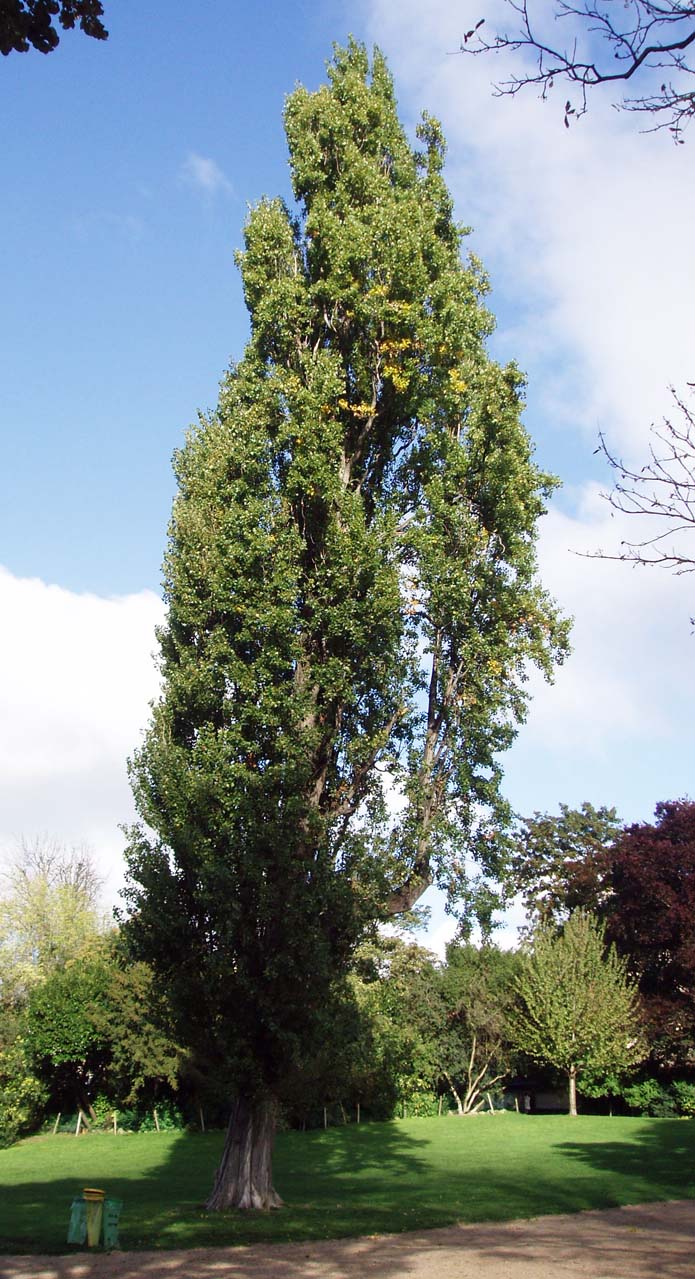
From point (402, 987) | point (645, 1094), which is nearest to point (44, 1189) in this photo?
point (402, 987)

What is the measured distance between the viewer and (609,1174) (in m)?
19.2

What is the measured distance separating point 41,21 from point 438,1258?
37.0ft

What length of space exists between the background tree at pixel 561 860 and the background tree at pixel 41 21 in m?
40.3

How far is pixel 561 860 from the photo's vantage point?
47500 mm

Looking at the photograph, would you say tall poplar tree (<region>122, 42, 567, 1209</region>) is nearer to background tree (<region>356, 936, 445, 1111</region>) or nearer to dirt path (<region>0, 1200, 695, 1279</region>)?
dirt path (<region>0, 1200, 695, 1279</region>)

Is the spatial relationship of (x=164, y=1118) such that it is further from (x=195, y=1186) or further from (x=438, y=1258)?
(x=438, y=1258)

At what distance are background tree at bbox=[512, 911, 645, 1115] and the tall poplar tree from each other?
19.7 m

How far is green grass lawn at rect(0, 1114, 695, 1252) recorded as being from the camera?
1300 cm

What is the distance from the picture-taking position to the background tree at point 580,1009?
3206 cm

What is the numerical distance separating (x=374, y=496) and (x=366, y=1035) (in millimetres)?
8296

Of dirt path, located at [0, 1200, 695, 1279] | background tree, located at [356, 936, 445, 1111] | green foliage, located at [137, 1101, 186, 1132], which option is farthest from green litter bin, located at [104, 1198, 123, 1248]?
green foliage, located at [137, 1101, 186, 1132]

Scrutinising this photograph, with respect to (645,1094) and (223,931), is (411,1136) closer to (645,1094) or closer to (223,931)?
(645,1094)

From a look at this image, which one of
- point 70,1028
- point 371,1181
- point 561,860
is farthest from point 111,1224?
point 561,860

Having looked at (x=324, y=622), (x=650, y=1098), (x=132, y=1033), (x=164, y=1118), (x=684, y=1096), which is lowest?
(x=164, y=1118)
